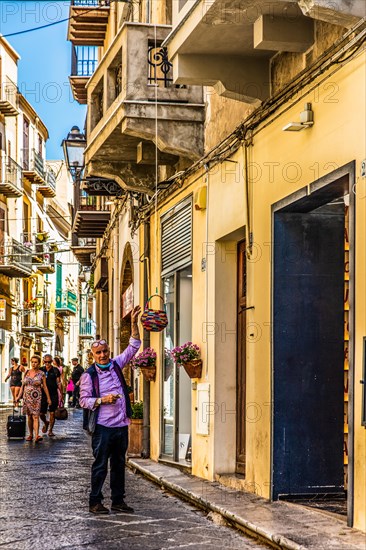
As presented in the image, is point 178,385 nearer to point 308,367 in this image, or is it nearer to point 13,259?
point 308,367

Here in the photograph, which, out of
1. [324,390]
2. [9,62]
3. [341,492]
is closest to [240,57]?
[324,390]

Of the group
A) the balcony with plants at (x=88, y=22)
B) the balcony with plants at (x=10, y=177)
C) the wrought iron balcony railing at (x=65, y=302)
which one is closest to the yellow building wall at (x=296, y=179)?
the balcony with plants at (x=88, y=22)

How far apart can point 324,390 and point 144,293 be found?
8.05 meters

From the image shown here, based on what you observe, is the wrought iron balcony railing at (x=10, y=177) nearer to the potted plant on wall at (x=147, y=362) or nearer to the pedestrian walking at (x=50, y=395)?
the pedestrian walking at (x=50, y=395)

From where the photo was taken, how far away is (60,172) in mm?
68250

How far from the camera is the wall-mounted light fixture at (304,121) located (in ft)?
32.2

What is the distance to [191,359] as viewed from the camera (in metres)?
13.9

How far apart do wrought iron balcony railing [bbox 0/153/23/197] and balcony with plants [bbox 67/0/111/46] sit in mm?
21895

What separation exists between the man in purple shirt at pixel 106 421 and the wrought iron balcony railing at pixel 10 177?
37699 mm

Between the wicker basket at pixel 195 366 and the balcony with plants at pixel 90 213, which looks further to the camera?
the balcony with plants at pixel 90 213

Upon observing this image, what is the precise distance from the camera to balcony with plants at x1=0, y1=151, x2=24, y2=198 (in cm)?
4822

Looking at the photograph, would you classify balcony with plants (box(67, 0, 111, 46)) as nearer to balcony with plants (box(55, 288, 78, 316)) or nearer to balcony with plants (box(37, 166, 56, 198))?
balcony with plants (box(37, 166, 56, 198))

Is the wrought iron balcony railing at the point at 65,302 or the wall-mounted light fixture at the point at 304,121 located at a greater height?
the wall-mounted light fixture at the point at 304,121

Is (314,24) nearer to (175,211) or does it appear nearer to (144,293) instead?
(175,211)
